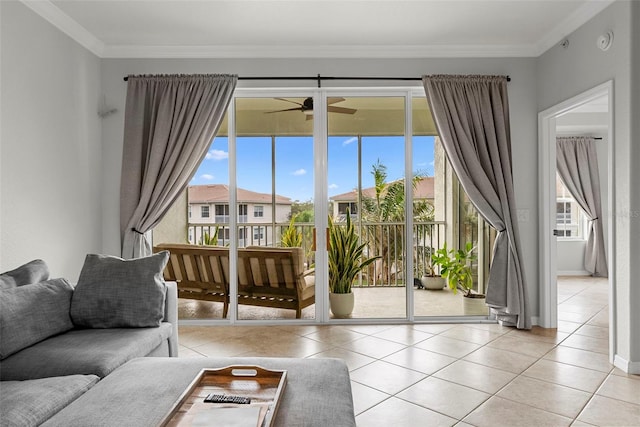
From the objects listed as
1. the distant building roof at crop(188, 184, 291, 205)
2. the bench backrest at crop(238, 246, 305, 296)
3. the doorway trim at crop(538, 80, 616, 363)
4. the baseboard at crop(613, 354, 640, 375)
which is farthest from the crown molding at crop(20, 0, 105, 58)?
the baseboard at crop(613, 354, 640, 375)

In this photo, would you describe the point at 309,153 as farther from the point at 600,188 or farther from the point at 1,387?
the point at 600,188

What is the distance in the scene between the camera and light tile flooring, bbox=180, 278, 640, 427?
2.33 m

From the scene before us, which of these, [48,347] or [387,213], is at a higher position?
[387,213]

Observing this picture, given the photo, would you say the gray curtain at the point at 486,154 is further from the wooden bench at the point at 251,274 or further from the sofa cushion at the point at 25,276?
the sofa cushion at the point at 25,276

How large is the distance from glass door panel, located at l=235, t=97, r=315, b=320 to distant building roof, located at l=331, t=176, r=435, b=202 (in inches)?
12.6

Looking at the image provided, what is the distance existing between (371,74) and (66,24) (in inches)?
108

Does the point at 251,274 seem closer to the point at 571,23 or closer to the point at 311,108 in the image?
the point at 311,108

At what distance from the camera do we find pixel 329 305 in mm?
4219

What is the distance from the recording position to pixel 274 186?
4.18 metres

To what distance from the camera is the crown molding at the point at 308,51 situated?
4.05 meters

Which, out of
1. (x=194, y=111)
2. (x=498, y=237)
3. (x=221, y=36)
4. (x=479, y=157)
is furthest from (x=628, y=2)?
(x=194, y=111)

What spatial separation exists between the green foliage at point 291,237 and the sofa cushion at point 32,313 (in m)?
2.00

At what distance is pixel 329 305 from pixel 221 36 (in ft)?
9.29

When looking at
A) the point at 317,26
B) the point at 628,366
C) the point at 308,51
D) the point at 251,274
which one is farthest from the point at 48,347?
the point at 628,366
